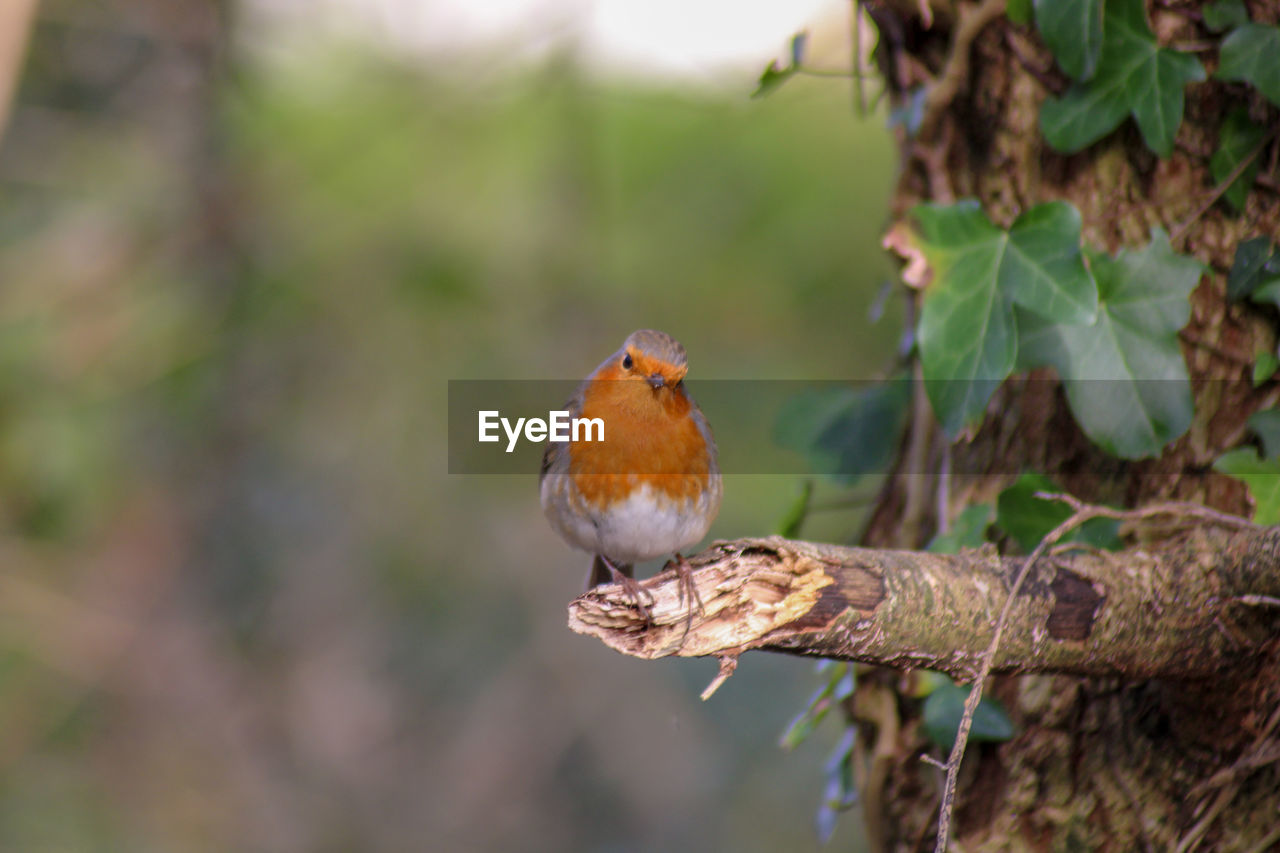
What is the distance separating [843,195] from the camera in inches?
183

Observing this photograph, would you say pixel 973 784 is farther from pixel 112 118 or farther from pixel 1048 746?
pixel 112 118

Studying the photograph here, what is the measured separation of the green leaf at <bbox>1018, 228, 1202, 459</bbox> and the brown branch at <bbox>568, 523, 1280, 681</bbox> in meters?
0.19

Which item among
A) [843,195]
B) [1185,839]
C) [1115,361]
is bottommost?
[1185,839]

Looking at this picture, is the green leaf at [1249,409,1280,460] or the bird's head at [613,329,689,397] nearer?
the green leaf at [1249,409,1280,460]

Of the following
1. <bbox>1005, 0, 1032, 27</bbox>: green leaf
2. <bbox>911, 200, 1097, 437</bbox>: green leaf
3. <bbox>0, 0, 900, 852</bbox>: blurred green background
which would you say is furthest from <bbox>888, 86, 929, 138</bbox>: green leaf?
<bbox>0, 0, 900, 852</bbox>: blurred green background

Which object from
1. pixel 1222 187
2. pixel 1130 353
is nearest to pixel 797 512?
pixel 1130 353

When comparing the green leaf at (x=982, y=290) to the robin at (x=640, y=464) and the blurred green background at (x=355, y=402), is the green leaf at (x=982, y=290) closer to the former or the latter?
the robin at (x=640, y=464)

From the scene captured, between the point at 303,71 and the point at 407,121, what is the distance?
904 mm

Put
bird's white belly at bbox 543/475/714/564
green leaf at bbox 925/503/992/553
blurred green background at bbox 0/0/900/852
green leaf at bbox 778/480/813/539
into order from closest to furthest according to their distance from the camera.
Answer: green leaf at bbox 925/503/992/553, bird's white belly at bbox 543/475/714/564, green leaf at bbox 778/480/813/539, blurred green background at bbox 0/0/900/852

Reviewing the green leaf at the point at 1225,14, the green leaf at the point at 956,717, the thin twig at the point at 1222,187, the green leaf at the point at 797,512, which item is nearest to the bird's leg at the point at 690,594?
the green leaf at the point at 956,717

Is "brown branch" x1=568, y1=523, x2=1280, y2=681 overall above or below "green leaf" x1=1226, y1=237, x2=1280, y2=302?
below

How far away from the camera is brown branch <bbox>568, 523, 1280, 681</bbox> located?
1.38m

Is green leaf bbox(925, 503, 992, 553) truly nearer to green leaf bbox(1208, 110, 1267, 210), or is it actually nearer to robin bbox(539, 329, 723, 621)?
robin bbox(539, 329, 723, 621)

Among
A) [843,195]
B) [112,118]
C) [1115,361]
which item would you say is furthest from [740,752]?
[112,118]
